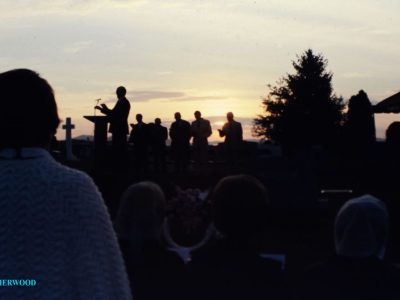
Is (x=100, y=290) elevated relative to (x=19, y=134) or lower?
lower

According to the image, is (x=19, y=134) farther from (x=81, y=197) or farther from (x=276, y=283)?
(x=276, y=283)

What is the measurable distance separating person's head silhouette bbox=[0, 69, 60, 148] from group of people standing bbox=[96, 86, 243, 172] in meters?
16.1

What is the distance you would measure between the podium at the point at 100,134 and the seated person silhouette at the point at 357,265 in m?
15.1

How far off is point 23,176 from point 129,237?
212cm

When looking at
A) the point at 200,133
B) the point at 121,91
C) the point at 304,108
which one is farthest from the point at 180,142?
the point at 304,108

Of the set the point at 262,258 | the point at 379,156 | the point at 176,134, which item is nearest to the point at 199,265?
the point at 262,258

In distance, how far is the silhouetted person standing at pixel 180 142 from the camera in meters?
21.4

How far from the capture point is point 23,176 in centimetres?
313

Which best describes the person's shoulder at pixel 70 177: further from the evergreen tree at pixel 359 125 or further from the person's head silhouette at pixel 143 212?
the evergreen tree at pixel 359 125

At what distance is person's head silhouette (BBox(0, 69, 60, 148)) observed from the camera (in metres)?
3.19

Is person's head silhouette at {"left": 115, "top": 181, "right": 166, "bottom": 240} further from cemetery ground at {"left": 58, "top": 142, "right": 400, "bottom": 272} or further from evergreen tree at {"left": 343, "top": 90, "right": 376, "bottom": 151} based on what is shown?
evergreen tree at {"left": 343, "top": 90, "right": 376, "bottom": 151}

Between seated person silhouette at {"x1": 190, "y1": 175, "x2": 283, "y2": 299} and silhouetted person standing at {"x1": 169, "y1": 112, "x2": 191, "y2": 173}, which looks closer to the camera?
seated person silhouette at {"x1": 190, "y1": 175, "x2": 283, "y2": 299}

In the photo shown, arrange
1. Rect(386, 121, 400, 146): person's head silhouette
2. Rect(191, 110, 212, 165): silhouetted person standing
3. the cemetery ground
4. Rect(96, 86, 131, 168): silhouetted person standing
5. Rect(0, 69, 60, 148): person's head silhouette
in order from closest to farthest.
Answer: Rect(0, 69, 60, 148): person's head silhouette → Rect(386, 121, 400, 146): person's head silhouette → the cemetery ground → Rect(96, 86, 131, 168): silhouetted person standing → Rect(191, 110, 212, 165): silhouetted person standing

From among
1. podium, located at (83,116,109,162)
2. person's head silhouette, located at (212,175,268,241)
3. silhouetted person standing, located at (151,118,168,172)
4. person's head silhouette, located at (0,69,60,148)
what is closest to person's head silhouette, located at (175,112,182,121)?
silhouetted person standing, located at (151,118,168,172)
